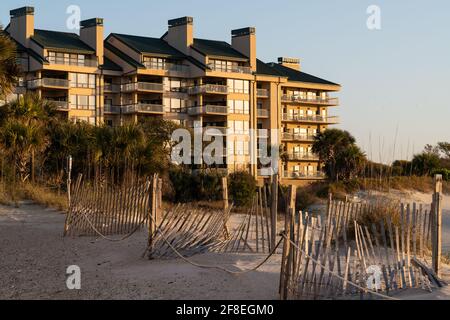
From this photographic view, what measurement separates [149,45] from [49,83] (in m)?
10.3

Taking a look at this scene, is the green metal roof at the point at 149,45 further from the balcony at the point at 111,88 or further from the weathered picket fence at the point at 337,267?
the weathered picket fence at the point at 337,267

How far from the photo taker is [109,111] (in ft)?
196

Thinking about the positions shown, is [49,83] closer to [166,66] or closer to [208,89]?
[166,66]

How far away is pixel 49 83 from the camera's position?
5519 cm

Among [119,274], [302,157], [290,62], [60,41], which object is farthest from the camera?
[290,62]

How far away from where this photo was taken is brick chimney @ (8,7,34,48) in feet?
184

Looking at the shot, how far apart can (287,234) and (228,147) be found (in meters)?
51.2

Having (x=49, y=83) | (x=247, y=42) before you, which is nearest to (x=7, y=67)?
(x=49, y=83)

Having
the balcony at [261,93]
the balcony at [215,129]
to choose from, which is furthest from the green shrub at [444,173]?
the balcony at [261,93]

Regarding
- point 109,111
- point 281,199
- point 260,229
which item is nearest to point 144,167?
point 281,199

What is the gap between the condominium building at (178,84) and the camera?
56.4 meters

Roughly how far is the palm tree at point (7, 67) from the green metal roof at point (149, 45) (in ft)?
118

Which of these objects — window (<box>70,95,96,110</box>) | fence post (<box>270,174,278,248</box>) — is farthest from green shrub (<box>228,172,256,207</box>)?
window (<box>70,95,96,110</box>)
